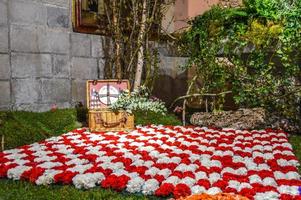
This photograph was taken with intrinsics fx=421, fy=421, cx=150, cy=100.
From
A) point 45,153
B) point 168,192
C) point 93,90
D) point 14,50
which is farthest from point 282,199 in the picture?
point 14,50

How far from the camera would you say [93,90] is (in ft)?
27.8

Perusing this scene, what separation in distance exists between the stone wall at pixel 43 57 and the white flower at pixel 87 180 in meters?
4.48

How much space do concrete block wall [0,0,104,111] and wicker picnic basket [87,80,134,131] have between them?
1.46 m

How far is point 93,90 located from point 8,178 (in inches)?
144

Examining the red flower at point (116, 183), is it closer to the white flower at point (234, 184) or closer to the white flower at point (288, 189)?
the white flower at point (234, 184)

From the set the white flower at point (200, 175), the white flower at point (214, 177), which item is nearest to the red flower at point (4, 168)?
the white flower at point (200, 175)

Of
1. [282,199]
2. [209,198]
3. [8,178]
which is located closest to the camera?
[209,198]

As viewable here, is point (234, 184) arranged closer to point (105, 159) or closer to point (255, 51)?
point (105, 159)

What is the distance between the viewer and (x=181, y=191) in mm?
4258

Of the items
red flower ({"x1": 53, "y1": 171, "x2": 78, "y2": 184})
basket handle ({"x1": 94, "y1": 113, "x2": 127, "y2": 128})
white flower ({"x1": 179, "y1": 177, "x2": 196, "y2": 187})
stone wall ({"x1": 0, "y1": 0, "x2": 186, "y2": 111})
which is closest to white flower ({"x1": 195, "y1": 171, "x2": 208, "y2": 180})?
white flower ({"x1": 179, "y1": 177, "x2": 196, "y2": 187})

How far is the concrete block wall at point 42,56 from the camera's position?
8594 mm

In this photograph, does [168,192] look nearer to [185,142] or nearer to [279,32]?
[185,142]

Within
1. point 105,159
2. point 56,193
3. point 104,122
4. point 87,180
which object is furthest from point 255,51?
point 56,193

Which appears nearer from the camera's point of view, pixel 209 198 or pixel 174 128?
pixel 209 198
